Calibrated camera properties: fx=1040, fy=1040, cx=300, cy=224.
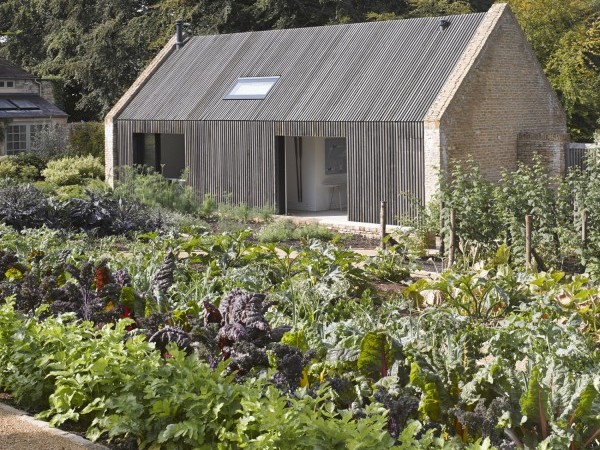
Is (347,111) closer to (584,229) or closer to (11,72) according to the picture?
(584,229)

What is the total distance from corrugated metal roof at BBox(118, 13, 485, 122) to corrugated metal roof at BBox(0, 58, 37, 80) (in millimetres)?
11876

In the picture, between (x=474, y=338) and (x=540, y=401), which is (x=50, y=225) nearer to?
(x=474, y=338)

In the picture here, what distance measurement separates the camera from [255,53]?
84.8 ft

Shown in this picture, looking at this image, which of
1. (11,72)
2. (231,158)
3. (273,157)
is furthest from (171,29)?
(273,157)

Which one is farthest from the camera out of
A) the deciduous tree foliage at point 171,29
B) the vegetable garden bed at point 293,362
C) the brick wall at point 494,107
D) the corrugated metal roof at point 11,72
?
the corrugated metal roof at point 11,72

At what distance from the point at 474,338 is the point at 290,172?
17.9 metres

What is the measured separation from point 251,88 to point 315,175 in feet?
8.46

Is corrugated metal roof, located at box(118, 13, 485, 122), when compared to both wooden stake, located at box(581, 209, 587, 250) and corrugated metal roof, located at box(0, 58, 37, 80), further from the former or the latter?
corrugated metal roof, located at box(0, 58, 37, 80)

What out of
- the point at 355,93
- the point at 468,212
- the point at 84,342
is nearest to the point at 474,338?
the point at 84,342

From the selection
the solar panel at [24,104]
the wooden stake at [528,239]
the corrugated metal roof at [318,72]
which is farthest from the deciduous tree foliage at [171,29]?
the wooden stake at [528,239]

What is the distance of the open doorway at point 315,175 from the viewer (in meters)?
25.1

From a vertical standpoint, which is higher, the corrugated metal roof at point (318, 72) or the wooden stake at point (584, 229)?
the corrugated metal roof at point (318, 72)

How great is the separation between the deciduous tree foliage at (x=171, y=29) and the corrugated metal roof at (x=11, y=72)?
8.53 ft

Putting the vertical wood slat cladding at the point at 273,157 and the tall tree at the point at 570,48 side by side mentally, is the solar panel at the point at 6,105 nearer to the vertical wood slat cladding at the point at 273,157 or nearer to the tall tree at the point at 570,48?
the vertical wood slat cladding at the point at 273,157
